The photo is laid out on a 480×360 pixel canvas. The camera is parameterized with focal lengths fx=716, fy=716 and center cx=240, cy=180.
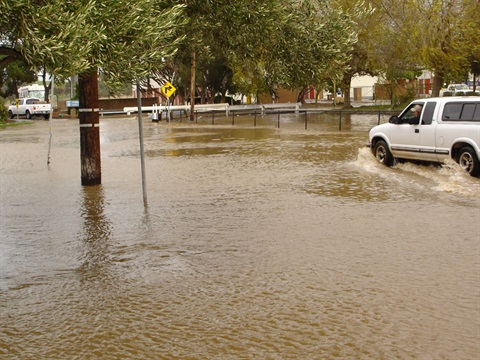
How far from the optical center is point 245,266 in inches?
335

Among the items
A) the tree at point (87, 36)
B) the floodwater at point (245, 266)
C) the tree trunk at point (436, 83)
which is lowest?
the floodwater at point (245, 266)

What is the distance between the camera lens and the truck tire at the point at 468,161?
14.7m

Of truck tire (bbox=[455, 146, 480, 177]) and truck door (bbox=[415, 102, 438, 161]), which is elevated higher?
truck door (bbox=[415, 102, 438, 161])

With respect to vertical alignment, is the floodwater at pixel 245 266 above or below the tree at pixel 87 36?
below

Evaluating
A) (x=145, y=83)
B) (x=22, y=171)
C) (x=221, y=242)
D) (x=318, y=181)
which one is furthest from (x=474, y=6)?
(x=221, y=242)

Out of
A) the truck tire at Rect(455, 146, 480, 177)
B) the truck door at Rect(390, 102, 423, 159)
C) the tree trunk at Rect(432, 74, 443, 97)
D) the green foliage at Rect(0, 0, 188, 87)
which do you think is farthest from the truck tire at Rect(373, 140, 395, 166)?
the tree trunk at Rect(432, 74, 443, 97)

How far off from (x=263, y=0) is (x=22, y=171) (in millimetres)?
9893

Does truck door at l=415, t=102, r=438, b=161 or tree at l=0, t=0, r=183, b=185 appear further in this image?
truck door at l=415, t=102, r=438, b=161

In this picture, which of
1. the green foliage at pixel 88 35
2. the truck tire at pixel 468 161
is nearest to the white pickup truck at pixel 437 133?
the truck tire at pixel 468 161

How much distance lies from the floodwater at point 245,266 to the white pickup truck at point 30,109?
154ft

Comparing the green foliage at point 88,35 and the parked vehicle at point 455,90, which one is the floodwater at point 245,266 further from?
the parked vehicle at point 455,90

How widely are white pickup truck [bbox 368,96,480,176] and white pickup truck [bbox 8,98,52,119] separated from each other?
49.3 meters

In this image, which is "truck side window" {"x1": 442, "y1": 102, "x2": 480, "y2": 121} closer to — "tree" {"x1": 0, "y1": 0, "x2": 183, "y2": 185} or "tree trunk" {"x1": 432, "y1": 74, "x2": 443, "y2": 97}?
"tree" {"x1": 0, "y1": 0, "x2": 183, "y2": 185}

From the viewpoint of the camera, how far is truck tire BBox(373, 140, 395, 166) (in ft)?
58.3
